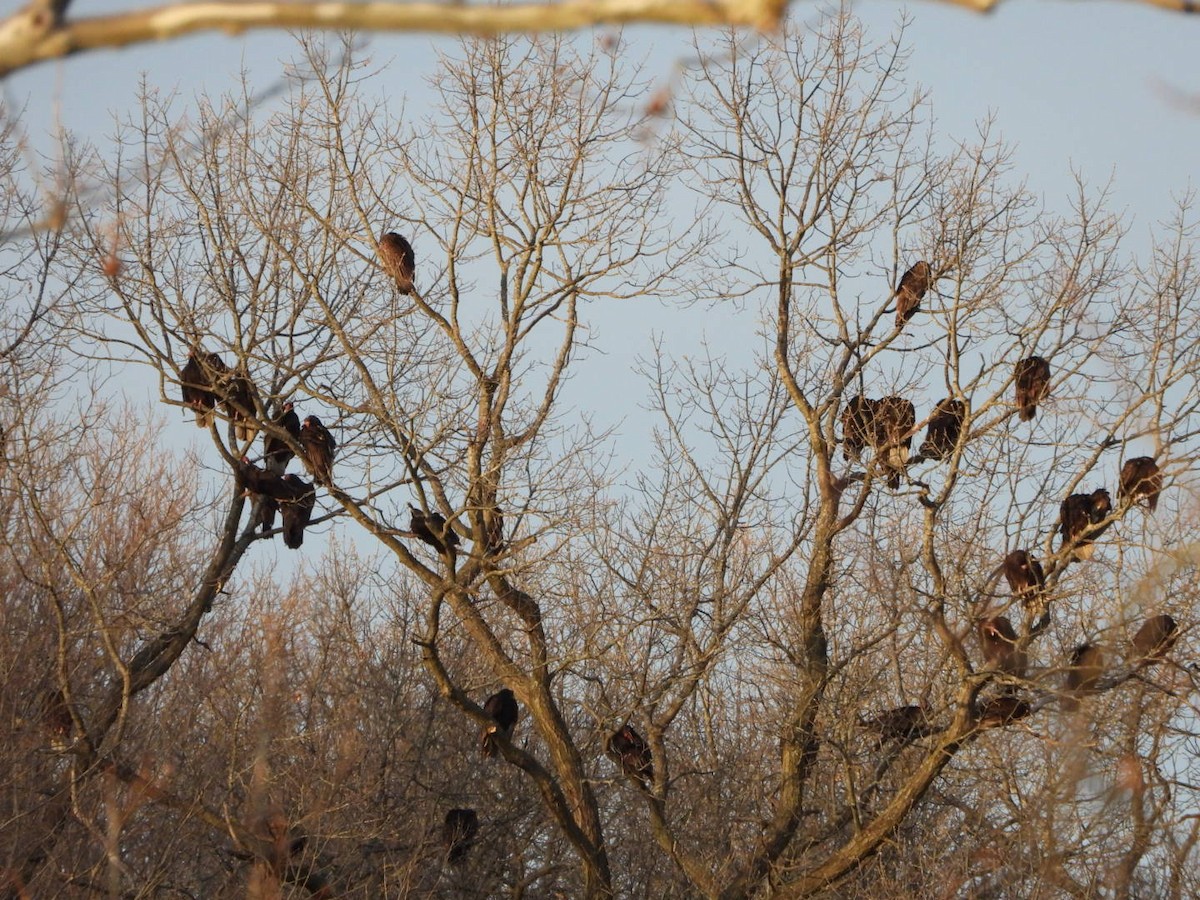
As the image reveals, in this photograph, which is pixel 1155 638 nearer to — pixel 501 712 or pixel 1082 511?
pixel 1082 511

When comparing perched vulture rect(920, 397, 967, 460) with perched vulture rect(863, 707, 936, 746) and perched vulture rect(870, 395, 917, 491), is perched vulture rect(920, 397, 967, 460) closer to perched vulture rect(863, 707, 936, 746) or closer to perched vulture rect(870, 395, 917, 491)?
perched vulture rect(870, 395, 917, 491)

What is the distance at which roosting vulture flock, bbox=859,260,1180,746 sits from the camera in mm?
8711

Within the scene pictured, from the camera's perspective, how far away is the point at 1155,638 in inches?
348

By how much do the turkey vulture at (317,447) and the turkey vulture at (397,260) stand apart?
1154 millimetres

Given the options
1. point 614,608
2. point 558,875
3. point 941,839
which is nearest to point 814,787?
point 941,839

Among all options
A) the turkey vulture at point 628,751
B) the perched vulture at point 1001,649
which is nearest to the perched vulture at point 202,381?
the turkey vulture at point 628,751

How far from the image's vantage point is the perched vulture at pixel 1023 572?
8922 millimetres

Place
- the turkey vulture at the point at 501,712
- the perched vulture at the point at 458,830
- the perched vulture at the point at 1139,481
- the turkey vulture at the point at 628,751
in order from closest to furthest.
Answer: the perched vulture at the point at 1139,481 < the turkey vulture at the point at 501,712 < the turkey vulture at the point at 628,751 < the perched vulture at the point at 458,830

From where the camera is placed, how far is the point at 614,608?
38.9 feet

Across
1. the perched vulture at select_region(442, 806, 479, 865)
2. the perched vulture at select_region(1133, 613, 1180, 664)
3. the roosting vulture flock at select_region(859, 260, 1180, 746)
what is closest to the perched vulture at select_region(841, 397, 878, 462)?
the roosting vulture flock at select_region(859, 260, 1180, 746)

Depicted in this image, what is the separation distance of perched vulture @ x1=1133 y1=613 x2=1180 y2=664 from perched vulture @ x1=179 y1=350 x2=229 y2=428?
20.4ft

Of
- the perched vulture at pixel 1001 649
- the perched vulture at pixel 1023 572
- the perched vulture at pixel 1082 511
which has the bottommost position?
the perched vulture at pixel 1001 649

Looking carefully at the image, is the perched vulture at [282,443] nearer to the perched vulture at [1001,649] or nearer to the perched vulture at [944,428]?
the perched vulture at [944,428]

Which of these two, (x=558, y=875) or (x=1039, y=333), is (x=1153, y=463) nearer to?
(x=1039, y=333)
